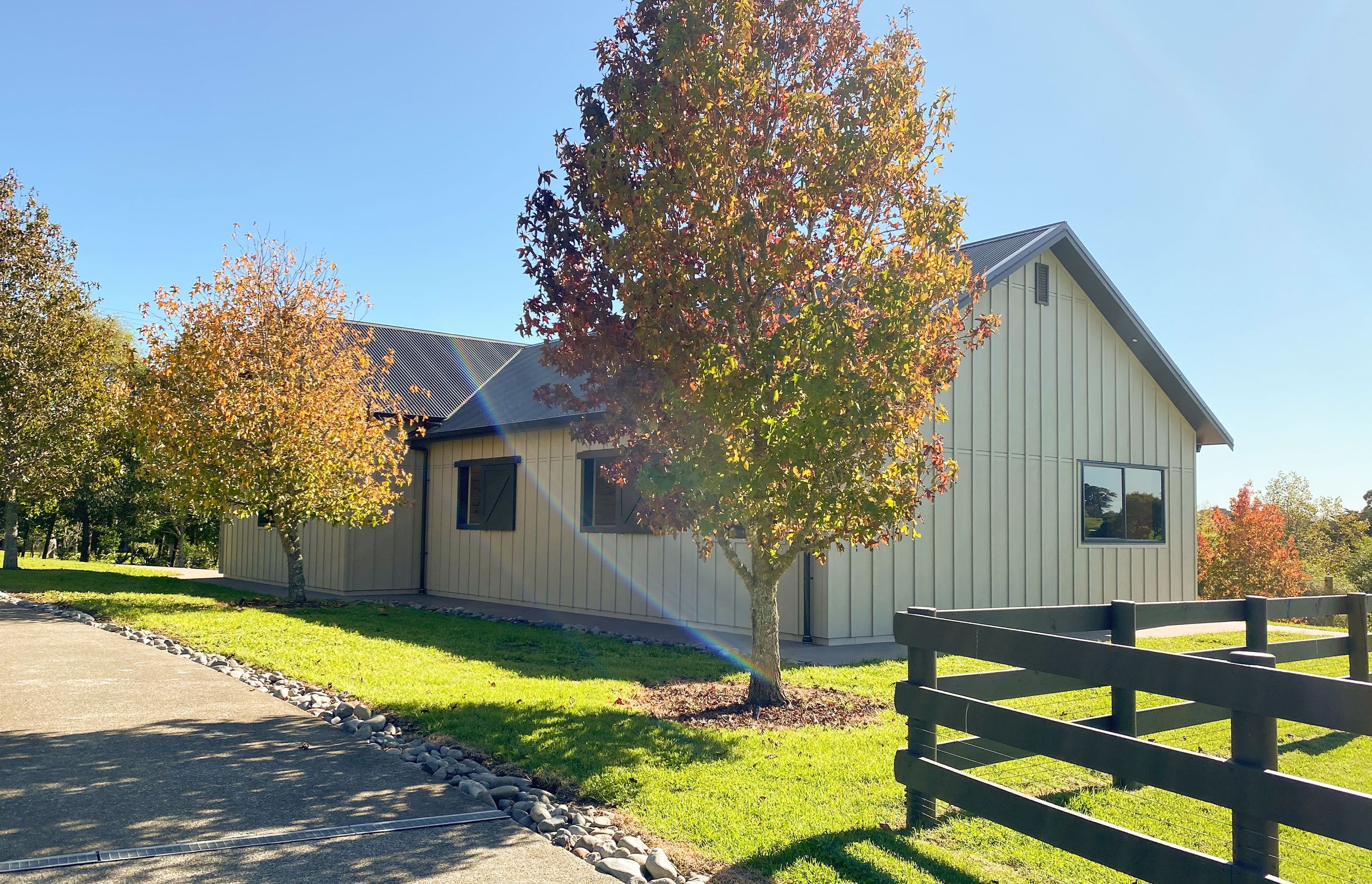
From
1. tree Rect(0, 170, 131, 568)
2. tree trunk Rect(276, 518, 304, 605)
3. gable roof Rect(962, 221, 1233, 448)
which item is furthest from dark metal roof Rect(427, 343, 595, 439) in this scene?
tree Rect(0, 170, 131, 568)

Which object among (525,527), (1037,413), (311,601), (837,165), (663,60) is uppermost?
(663,60)

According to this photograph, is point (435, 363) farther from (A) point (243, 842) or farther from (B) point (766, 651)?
(A) point (243, 842)

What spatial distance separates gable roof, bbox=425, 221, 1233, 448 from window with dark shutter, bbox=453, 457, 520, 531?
62 cm

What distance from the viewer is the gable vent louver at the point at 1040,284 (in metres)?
14.8

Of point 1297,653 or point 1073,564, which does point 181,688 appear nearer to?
point 1297,653

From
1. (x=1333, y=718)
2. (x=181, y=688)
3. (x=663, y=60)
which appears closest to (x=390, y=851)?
(x=1333, y=718)

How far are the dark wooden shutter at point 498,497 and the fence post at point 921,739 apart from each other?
12579 mm

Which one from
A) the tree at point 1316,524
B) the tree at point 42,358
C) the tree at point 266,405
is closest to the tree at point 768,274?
the tree at point 266,405

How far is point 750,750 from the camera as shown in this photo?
6223mm

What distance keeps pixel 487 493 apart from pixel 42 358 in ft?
35.5

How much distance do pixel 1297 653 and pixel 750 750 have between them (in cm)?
372

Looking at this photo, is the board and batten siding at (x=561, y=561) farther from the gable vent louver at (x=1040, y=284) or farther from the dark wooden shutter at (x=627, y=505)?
the gable vent louver at (x=1040, y=284)

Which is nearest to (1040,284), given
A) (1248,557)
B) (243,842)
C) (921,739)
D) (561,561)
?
(561,561)

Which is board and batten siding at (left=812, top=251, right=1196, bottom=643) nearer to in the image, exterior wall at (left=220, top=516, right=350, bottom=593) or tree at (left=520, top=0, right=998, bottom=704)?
tree at (left=520, top=0, right=998, bottom=704)
